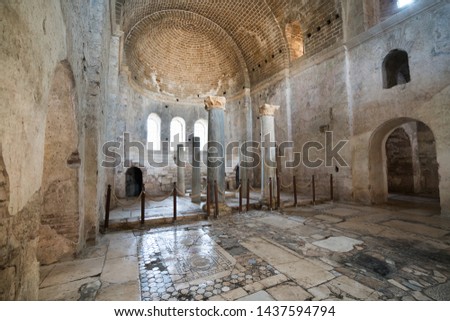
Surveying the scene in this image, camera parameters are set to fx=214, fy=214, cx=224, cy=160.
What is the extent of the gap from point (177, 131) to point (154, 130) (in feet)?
5.19

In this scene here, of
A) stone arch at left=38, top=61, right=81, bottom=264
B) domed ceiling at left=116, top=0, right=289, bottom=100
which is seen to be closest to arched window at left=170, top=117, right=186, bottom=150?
domed ceiling at left=116, top=0, right=289, bottom=100

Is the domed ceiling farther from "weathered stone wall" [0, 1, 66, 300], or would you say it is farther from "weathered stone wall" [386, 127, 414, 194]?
"weathered stone wall" [0, 1, 66, 300]

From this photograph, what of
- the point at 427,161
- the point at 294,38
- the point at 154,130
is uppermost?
the point at 294,38

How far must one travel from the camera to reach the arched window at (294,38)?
1075 centimetres

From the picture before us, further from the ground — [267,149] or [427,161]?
[267,149]

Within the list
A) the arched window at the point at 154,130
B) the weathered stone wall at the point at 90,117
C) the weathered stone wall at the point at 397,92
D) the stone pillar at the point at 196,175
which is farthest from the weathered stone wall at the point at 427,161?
the arched window at the point at 154,130

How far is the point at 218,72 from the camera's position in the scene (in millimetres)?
15023

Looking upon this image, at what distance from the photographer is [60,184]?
11.2 feet

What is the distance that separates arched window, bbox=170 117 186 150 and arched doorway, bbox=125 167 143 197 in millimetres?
3140

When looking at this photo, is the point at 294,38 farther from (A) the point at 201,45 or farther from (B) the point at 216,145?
(B) the point at 216,145

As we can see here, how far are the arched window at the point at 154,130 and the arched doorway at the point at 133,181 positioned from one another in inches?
84.1

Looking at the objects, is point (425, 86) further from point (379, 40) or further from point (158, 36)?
point (158, 36)

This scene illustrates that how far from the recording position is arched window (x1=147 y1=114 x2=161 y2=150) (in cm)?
1378

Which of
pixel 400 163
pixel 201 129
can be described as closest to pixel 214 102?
pixel 201 129
